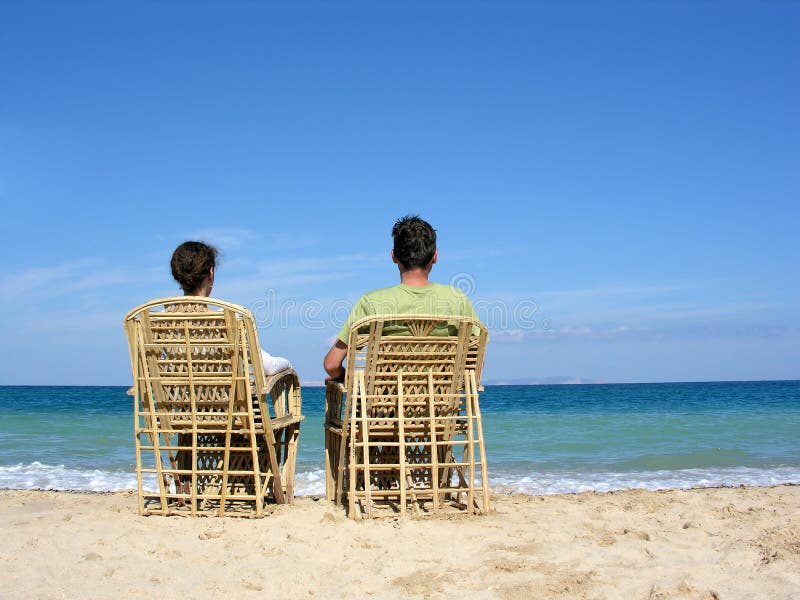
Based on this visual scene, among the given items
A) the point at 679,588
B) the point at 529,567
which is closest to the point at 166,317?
the point at 529,567

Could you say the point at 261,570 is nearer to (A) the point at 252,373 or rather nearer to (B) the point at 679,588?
(A) the point at 252,373

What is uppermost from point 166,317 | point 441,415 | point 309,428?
point 166,317

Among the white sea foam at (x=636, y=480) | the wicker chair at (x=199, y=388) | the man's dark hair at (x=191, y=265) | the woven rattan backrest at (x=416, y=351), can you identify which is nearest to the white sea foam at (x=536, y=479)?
the white sea foam at (x=636, y=480)

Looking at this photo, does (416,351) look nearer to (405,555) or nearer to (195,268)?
(405,555)

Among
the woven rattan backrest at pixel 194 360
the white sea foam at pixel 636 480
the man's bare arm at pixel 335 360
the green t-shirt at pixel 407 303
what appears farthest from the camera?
the white sea foam at pixel 636 480

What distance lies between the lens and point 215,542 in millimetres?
3586

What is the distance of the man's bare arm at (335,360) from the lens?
426 centimetres

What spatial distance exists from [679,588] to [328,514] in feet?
6.73

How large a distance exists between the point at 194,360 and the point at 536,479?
5.04 meters

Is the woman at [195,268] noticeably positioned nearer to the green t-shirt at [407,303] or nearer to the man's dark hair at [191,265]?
the man's dark hair at [191,265]

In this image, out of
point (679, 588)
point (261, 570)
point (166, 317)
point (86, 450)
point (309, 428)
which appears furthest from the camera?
point (309, 428)

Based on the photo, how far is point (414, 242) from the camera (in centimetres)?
422

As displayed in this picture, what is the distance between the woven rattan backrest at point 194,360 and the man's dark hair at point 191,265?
0.87 ft

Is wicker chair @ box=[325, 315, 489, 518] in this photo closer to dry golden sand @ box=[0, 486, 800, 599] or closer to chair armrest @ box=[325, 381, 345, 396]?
chair armrest @ box=[325, 381, 345, 396]
